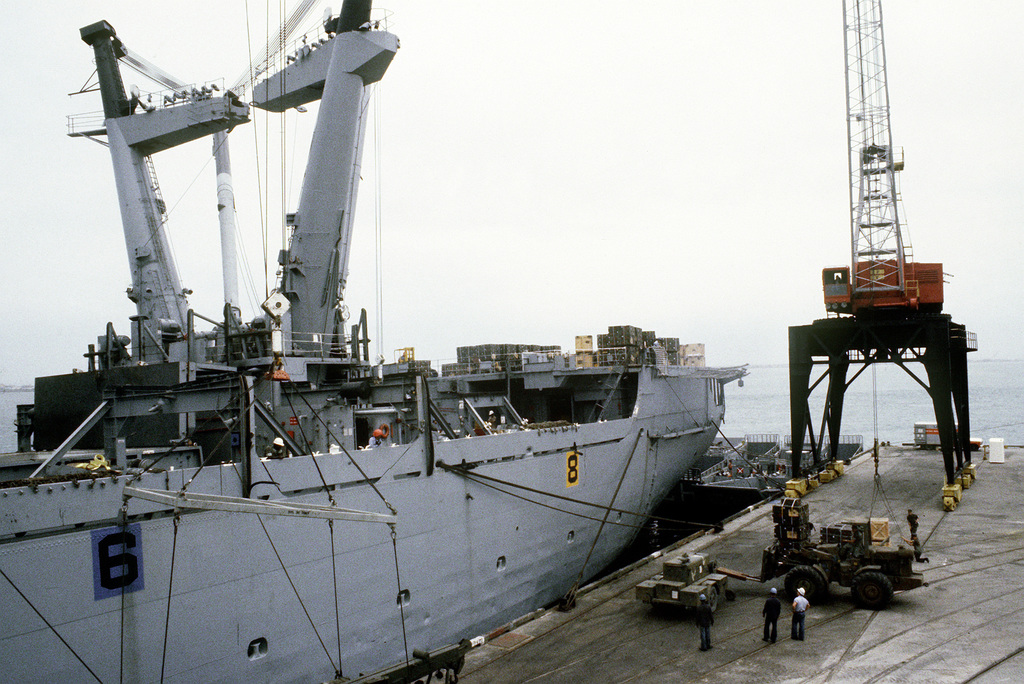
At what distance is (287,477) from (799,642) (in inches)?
400

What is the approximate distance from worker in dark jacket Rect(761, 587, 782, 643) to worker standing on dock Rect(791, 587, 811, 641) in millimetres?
324

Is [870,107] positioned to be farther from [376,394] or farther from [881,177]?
[376,394]

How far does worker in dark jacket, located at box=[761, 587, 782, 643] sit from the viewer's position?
12172mm

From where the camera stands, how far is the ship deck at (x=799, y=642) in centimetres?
1137

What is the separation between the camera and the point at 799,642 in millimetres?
12555

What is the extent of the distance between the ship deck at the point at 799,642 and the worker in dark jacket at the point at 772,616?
0.21 meters

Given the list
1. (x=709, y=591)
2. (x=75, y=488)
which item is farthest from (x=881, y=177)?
(x=75, y=488)

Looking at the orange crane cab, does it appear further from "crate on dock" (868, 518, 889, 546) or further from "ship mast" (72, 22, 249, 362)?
"ship mast" (72, 22, 249, 362)

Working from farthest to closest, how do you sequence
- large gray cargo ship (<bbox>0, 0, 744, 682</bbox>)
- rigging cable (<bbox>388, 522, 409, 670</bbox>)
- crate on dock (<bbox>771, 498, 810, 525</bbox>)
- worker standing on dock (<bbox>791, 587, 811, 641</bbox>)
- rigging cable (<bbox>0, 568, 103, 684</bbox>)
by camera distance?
crate on dock (<bbox>771, 498, 810, 525</bbox>), rigging cable (<bbox>388, 522, 409, 670</bbox>), worker standing on dock (<bbox>791, 587, 811, 641</bbox>), large gray cargo ship (<bbox>0, 0, 744, 682</bbox>), rigging cable (<bbox>0, 568, 103, 684</bbox>)

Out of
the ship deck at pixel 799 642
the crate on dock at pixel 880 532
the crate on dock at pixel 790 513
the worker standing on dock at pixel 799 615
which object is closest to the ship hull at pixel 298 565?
the ship deck at pixel 799 642

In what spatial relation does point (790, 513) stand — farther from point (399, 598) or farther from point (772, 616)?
point (399, 598)

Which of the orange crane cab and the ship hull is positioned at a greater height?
the orange crane cab

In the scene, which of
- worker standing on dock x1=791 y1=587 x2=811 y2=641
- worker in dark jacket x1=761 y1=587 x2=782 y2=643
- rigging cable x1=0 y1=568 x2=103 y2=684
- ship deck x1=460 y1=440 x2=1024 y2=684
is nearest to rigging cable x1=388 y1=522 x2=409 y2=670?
ship deck x1=460 y1=440 x2=1024 y2=684

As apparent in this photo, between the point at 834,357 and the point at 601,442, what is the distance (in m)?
12.1
